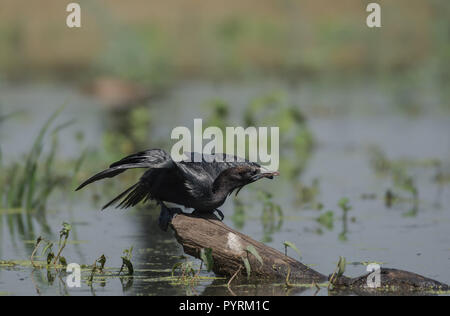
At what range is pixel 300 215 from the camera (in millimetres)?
10016

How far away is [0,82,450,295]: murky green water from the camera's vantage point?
7.52 m

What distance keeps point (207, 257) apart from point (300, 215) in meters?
3.09

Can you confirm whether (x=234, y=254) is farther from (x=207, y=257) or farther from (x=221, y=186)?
(x=221, y=186)

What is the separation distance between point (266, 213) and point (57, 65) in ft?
52.0

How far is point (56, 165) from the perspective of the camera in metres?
12.4

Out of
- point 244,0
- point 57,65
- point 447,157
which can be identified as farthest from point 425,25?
point 447,157

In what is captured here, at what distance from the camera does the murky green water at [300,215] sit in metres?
7.52

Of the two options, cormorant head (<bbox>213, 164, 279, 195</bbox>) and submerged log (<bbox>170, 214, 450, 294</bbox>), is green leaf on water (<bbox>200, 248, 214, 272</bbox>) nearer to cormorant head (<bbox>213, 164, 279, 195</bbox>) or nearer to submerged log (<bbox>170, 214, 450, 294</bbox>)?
submerged log (<bbox>170, 214, 450, 294</bbox>)

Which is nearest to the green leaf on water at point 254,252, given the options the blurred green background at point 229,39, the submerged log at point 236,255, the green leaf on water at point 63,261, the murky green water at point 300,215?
the submerged log at point 236,255

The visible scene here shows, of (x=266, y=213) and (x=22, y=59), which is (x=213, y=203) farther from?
(x=22, y=59)

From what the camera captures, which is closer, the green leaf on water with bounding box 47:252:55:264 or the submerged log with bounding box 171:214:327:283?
the submerged log with bounding box 171:214:327:283

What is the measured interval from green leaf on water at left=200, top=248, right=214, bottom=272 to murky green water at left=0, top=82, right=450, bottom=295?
15 centimetres

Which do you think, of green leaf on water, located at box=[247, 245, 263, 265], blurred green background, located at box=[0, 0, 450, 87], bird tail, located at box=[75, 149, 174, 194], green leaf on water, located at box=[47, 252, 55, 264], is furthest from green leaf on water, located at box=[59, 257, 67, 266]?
blurred green background, located at box=[0, 0, 450, 87]

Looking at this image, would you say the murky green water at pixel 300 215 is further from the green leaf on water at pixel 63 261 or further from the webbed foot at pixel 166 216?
the webbed foot at pixel 166 216
